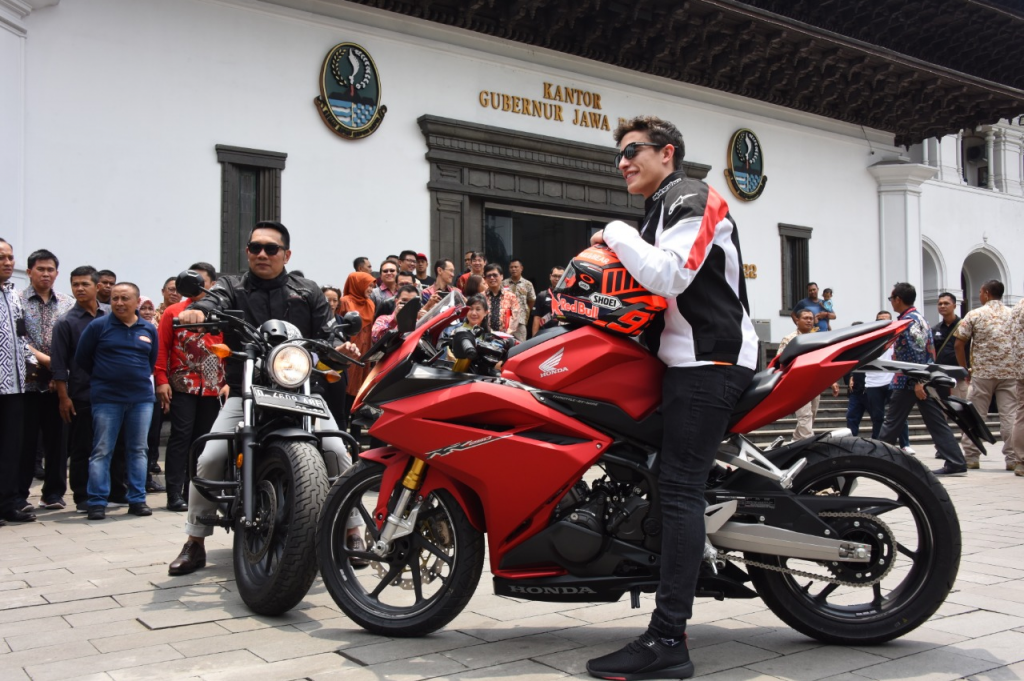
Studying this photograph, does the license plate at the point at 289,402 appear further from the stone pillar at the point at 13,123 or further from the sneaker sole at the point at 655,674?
the stone pillar at the point at 13,123

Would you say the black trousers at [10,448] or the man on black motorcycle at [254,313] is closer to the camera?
the man on black motorcycle at [254,313]

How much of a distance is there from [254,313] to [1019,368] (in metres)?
8.61

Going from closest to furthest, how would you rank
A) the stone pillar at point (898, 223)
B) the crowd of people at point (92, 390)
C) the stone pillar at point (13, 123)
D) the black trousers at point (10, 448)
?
the black trousers at point (10, 448) → the crowd of people at point (92, 390) → the stone pillar at point (13, 123) → the stone pillar at point (898, 223)

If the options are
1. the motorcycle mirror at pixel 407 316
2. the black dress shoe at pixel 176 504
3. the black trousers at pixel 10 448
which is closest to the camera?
the motorcycle mirror at pixel 407 316

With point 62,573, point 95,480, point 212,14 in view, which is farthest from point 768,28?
point 62,573

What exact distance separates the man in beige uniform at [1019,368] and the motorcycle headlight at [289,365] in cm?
852

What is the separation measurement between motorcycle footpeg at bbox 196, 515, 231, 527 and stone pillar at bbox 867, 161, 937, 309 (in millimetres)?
19786

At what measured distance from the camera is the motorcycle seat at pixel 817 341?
142 inches

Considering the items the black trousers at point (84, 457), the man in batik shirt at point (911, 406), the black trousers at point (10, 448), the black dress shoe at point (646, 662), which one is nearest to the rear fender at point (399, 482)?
the black dress shoe at point (646, 662)

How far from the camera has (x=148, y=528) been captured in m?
6.75

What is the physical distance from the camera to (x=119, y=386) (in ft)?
24.5

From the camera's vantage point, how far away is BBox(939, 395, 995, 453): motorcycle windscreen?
3734 mm

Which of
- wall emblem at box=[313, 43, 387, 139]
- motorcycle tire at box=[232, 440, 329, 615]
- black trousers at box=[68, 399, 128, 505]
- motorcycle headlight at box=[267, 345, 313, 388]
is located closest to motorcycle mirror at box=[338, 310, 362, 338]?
motorcycle headlight at box=[267, 345, 313, 388]

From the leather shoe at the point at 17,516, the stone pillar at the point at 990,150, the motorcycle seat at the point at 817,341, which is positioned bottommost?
the leather shoe at the point at 17,516
